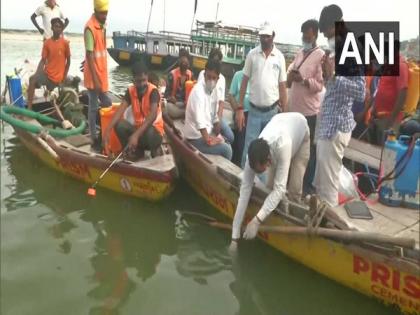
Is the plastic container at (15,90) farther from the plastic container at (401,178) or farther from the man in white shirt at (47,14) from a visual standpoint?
the plastic container at (401,178)

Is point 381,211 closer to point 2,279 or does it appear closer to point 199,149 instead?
point 199,149

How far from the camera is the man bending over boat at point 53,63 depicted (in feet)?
22.2

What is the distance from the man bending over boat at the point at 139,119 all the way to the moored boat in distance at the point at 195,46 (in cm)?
1713

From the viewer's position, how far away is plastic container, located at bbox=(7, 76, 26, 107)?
7.60m

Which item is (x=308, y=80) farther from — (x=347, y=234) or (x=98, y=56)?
(x=98, y=56)

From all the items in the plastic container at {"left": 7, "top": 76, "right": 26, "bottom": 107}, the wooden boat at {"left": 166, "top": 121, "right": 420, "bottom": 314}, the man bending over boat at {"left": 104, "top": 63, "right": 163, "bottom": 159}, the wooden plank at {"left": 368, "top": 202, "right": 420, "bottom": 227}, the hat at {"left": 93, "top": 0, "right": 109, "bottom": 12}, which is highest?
the hat at {"left": 93, "top": 0, "right": 109, "bottom": 12}

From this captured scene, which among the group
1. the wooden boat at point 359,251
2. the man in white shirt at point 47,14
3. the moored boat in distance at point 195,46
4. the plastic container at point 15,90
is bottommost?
the wooden boat at point 359,251

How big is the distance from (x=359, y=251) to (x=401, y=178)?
799 millimetres

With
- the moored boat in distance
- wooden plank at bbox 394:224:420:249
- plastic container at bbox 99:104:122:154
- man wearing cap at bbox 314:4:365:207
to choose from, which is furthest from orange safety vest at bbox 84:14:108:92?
the moored boat in distance

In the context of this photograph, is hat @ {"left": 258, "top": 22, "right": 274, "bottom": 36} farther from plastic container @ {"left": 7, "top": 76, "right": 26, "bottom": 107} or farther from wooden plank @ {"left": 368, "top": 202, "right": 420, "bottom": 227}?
plastic container @ {"left": 7, "top": 76, "right": 26, "bottom": 107}

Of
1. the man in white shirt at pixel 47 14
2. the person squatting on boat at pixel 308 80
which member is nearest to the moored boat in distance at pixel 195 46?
the man in white shirt at pixel 47 14

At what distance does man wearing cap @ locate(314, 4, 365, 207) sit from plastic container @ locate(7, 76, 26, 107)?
→ 5909 millimetres

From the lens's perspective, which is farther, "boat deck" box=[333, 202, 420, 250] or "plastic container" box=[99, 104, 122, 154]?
"plastic container" box=[99, 104, 122, 154]

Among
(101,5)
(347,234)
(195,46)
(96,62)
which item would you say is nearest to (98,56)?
(96,62)
